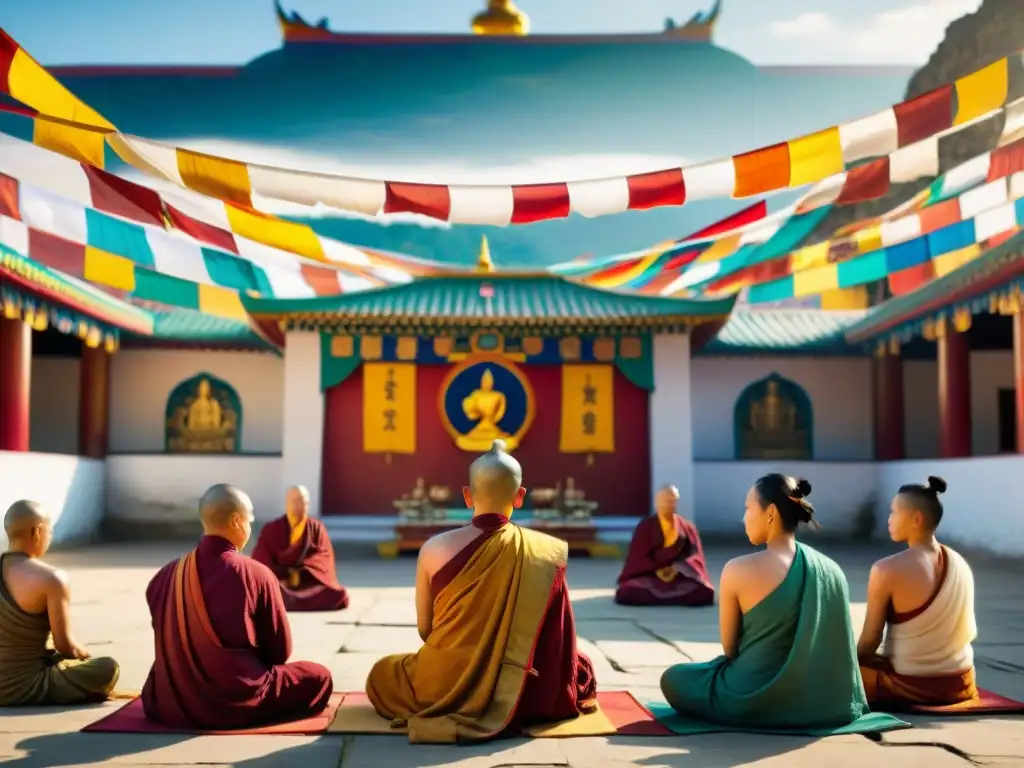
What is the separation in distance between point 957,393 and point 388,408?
27.3 feet

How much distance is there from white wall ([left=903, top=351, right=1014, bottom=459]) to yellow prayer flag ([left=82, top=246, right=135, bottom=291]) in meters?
13.1

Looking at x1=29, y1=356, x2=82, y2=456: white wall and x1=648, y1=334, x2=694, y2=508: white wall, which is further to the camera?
x1=29, y1=356, x2=82, y2=456: white wall

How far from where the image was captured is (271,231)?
8641 millimetres

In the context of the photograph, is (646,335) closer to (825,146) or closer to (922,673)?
(825,146)

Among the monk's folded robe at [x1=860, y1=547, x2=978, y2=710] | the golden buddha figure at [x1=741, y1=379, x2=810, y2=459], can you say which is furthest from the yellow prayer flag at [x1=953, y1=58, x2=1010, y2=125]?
the golden buddha figure at [x1=741, y1=379, x2=810, y2=459]

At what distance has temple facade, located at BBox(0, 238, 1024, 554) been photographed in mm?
14461

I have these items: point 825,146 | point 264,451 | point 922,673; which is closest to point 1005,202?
point 825,146

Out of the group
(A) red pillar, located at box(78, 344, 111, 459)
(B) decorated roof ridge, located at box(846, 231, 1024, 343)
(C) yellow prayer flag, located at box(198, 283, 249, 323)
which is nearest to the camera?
(B) decorated roof ridge, located at box(846, 231, 1024, 343)

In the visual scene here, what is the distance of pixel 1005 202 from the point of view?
323 inches

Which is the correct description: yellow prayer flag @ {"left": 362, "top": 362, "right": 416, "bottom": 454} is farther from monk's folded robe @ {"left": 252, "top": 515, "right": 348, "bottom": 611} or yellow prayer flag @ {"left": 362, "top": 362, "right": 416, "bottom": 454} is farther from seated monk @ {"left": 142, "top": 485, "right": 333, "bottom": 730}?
seated monk @ {"left": 142, "top": 485, "right": 333, "bottom": 730}

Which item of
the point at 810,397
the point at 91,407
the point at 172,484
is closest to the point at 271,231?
the point at 172,484

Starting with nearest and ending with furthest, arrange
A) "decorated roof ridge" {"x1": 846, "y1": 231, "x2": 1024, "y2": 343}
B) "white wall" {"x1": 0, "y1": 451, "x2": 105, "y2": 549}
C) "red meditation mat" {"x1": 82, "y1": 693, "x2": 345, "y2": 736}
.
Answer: "red meditation mat" {"x1": 82, "y1": 693, "x2": 345, "y2": 736} < "decorated roof ridge" {"x1": 846, "y1": 231, "x2": 1024, "y2": 343} < "white wall" {"x1": 0, "y1": 451, "x2": 105, "y2": 549}

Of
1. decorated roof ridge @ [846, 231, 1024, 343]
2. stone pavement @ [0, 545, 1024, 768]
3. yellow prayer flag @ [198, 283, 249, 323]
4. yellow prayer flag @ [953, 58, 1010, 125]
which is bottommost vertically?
stone pavement @ [0, 545, 1024, 768]

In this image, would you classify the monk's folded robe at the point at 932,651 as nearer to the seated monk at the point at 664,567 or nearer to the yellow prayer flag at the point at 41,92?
the seated monk at the point at 664,567
